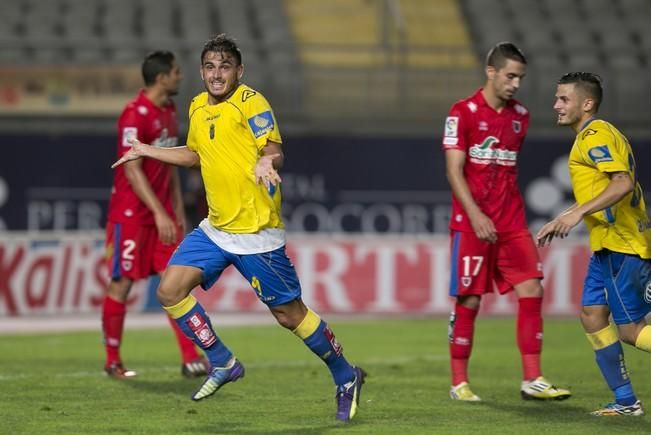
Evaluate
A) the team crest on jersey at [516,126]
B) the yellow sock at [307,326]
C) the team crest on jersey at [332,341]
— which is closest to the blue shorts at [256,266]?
the yellow sock at [307,326]

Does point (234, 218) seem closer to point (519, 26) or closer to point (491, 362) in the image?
point (491, 362)

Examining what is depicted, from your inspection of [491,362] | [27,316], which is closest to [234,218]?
[491,362]

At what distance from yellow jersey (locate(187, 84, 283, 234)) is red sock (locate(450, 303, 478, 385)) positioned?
1.95m

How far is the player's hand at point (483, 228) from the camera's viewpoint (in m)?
8.55

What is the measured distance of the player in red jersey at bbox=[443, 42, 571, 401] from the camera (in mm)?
8859

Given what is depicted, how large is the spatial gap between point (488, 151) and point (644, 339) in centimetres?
181

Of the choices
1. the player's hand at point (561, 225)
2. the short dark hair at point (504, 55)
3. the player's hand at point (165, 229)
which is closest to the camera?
the player's hand at point (561, 225)

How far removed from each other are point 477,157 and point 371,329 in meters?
7.43

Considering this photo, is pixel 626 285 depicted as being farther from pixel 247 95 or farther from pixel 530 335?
pixel 247 95

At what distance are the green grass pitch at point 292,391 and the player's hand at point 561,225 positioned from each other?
1.11 m

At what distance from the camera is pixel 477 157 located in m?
8.95

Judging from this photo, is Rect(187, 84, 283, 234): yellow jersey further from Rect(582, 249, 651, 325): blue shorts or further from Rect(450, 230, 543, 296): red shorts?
Rect(582, 249, 651, 325): blue shorts

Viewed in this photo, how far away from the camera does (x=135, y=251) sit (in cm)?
1022

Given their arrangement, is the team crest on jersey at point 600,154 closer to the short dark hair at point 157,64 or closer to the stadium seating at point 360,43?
the short dark hair at point 157,64
